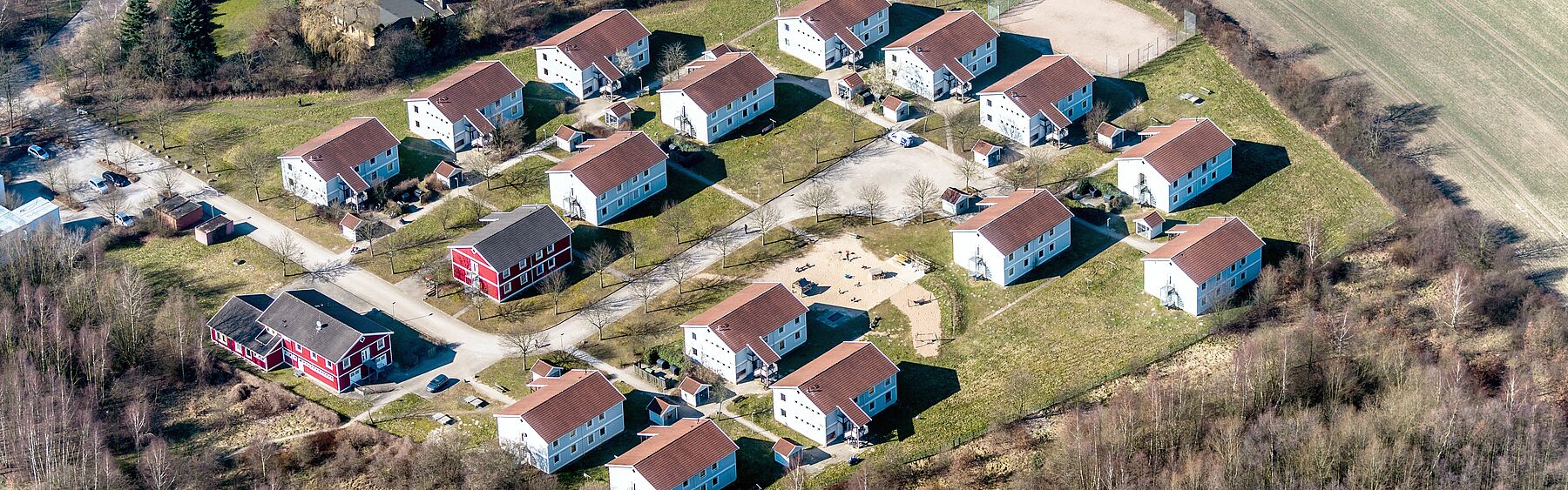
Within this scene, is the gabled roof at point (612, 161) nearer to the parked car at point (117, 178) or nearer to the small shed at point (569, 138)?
the small shed at point (569, 138)

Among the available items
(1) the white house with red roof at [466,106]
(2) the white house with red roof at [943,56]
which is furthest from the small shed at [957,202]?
(1) the white house with red roof at [466,106]

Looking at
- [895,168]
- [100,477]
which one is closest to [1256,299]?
[895,168]

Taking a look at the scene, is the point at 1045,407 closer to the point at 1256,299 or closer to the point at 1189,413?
the point at 1189,413

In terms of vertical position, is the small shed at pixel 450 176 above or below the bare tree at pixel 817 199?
above

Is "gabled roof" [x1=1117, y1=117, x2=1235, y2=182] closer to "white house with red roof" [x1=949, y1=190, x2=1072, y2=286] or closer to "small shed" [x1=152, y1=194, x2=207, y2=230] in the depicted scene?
"white house with red roof" [x1=949, y1=190, x2=1072, y2=286]

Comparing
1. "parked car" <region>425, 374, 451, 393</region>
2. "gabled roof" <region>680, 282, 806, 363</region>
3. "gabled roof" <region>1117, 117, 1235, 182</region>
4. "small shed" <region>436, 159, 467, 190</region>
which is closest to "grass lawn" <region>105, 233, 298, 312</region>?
"small shed" <region>436, 159, 467, 190</region>

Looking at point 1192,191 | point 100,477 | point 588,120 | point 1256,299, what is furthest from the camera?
point 588,120
